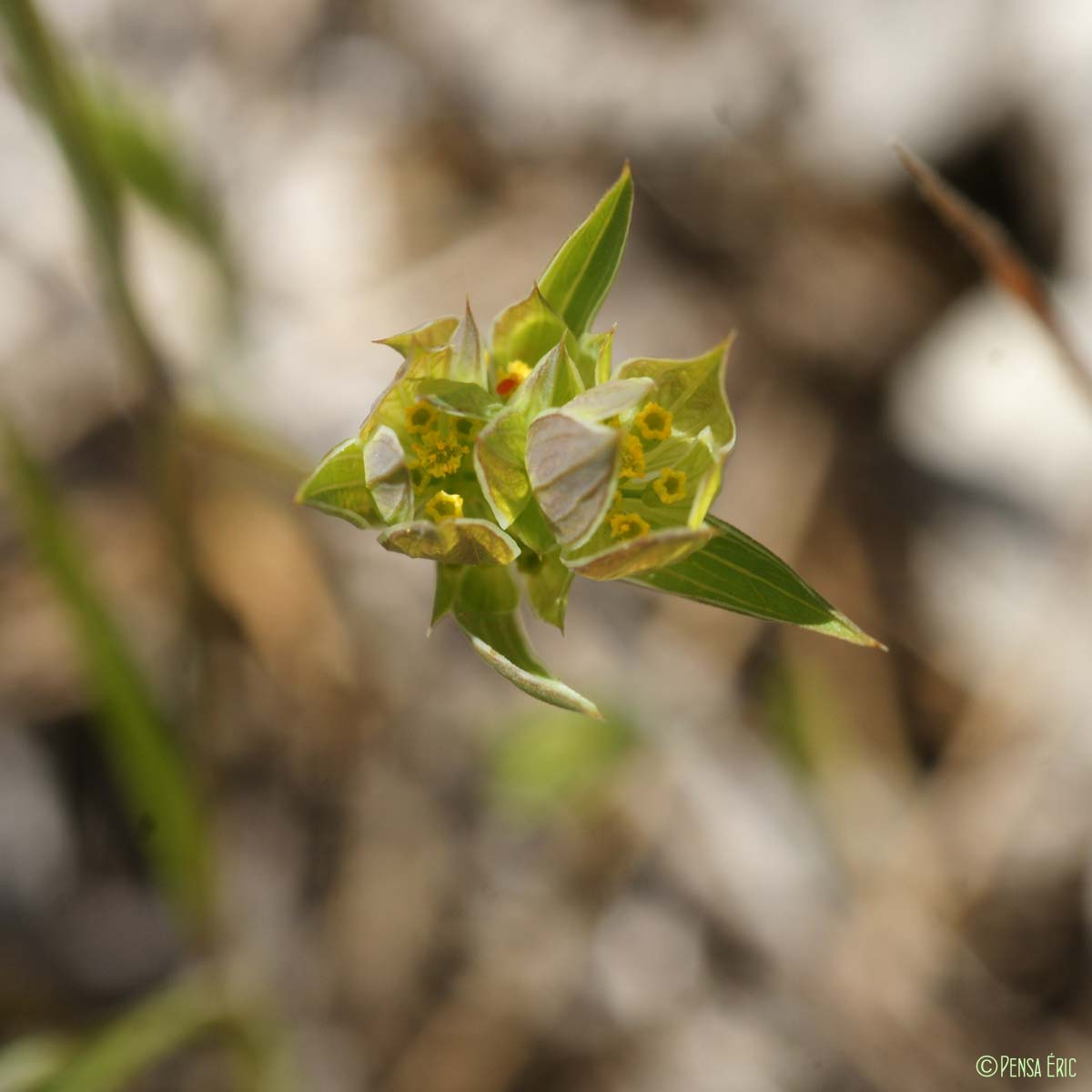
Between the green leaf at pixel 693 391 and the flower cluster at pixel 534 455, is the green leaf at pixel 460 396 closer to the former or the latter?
the flower cluster at pixel 534 455

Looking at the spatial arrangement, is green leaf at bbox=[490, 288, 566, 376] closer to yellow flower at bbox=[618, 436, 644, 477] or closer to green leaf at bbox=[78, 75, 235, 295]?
yellow flower at bbox=[618, 436, 644, 477]

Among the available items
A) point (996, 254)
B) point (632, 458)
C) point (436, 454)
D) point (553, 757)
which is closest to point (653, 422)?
point (632, 458)

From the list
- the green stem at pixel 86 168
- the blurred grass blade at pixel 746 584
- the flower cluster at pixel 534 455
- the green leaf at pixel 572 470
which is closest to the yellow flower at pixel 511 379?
the flower cluster at pixel 534 455

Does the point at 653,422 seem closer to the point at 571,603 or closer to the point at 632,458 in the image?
the point at 632,458

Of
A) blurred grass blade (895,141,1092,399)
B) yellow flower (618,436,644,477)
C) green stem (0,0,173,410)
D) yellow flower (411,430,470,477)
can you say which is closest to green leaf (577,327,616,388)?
yellow flower (618,436,644,477)

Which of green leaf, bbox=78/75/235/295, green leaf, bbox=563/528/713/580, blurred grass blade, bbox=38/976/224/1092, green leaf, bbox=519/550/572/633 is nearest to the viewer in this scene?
green leaf, bbox=563/528/713/580
